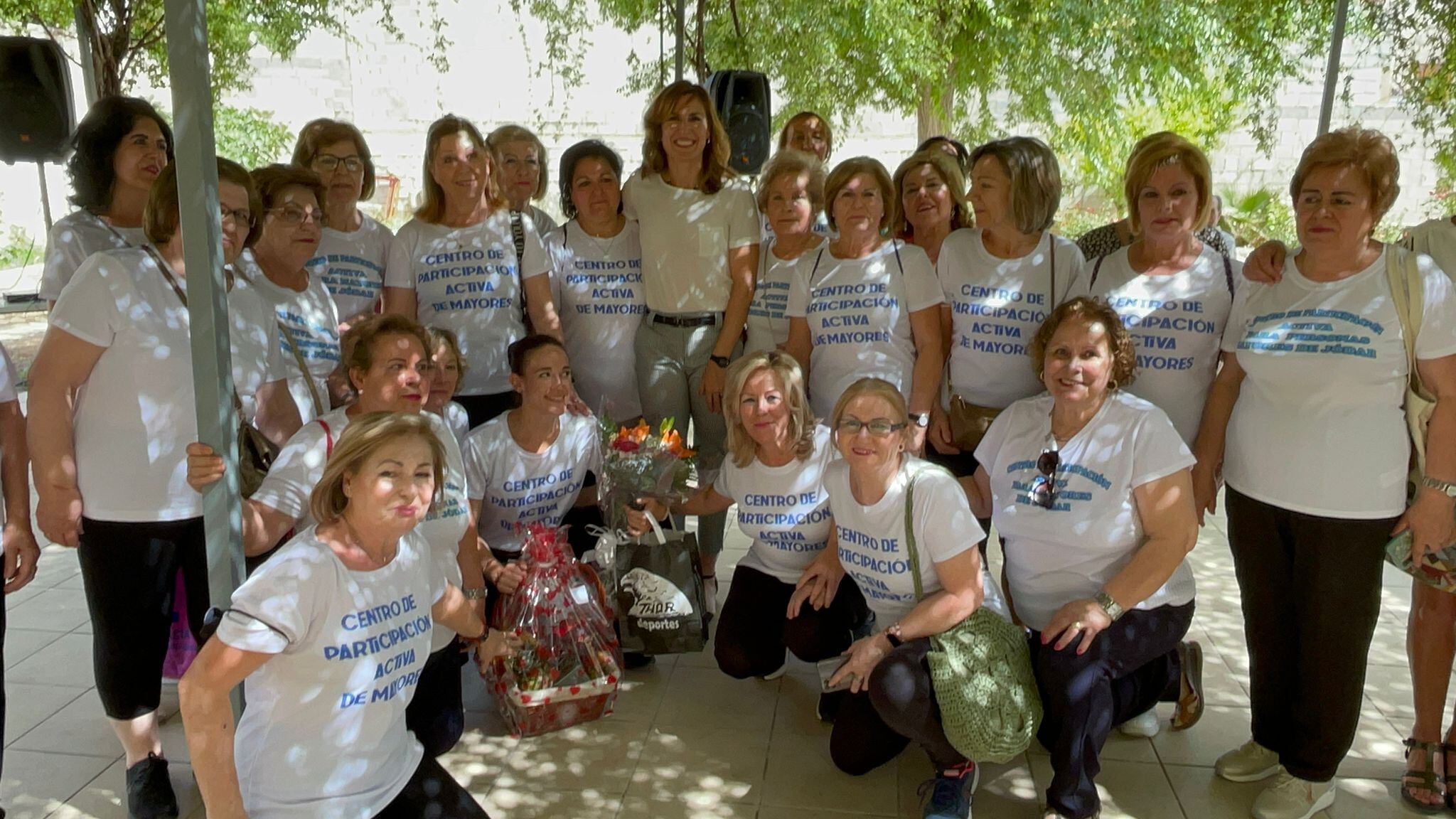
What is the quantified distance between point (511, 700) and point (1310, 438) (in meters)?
2.49

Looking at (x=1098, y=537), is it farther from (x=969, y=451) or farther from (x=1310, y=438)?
(x=969, y=451)

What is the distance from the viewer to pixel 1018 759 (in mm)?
3207

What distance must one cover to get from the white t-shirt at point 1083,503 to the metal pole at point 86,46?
595cm

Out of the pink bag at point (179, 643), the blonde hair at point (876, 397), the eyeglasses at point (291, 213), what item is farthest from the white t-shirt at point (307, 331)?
the blonde hair at point (876, 397)

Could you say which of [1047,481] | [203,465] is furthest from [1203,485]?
[203,465]

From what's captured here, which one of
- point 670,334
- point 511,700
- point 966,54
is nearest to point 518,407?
point 670,334

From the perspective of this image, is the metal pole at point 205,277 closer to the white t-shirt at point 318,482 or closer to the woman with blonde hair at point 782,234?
the white t-shirt at point 318,482

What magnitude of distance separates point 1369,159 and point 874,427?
1476 mm

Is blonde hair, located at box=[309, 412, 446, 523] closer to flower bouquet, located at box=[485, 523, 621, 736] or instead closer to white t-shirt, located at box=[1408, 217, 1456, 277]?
flower bouquet, located at box=[485, 523, 621, 736]

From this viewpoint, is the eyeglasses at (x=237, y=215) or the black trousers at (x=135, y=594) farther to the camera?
the eyeglasses at (x=237, y=215)

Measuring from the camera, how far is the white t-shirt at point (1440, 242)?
115 inches

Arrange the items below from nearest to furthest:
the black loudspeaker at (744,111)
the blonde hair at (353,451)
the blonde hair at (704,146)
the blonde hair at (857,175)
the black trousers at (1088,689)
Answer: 1. the blonde hair at (353,451)
2. the black trousers at (1088,689)
3. the blonde hair at (857,175)
4. the blonde hair at (704,146)
5. the black loudspeaker at (744,111)

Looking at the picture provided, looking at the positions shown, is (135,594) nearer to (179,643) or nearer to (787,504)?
(179,643)

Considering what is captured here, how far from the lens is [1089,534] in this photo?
2898 millimetres
